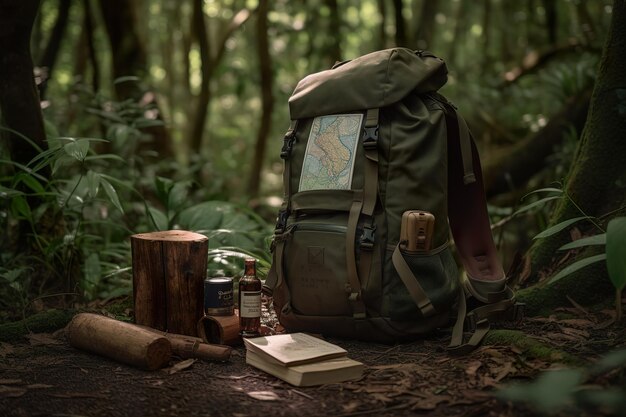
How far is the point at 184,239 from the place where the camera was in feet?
10.4

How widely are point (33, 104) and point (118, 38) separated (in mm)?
3987

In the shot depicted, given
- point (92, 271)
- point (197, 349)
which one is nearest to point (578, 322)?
point (197, 349)

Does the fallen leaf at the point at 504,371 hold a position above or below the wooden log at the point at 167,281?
below

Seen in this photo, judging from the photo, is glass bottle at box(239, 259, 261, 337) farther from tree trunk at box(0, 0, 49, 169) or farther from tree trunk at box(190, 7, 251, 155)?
tree trunk at box(190, 7, 251, 155)

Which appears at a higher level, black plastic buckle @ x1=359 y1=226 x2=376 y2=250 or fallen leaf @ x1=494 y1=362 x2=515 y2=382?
black plastic buckle @ x1=359 y1=226 x2=376 y2=250

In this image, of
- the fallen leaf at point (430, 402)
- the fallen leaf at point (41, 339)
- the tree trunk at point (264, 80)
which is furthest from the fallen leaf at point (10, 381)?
the tree trunk at point (264, 80)

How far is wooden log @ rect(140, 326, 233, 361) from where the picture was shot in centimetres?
283

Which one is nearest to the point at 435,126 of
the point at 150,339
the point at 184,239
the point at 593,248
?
the point at 593,248

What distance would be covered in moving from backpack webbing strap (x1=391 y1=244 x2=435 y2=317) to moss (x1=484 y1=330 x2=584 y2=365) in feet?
1.03

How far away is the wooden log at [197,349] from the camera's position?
2.83 metres

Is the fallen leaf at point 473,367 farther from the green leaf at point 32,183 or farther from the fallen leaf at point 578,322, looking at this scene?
the green leaf at point 32,183

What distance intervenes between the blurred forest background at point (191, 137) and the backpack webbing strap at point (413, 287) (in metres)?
0.87

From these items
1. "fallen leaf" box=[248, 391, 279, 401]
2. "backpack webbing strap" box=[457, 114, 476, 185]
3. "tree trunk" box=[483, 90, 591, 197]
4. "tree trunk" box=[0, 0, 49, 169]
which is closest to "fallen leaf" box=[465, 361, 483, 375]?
"fallen leaf" box=[248, 391, 279, 401]

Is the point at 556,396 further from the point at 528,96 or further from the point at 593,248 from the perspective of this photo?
the point at 528,96
